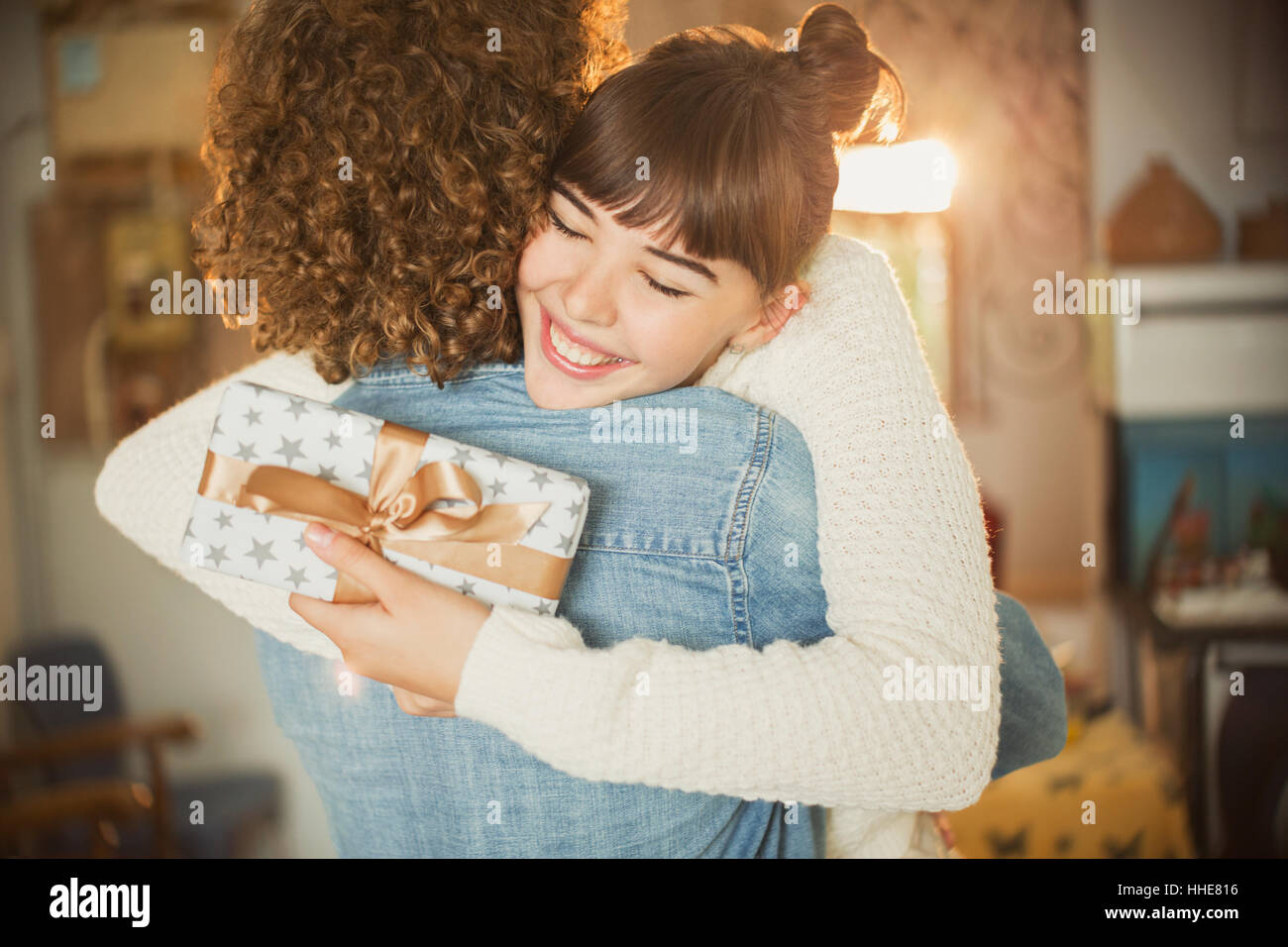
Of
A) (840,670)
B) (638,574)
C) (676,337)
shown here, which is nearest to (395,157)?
(676,337)

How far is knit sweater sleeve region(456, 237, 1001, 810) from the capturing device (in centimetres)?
63

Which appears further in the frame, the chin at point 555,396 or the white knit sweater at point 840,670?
the chin at point 555,396

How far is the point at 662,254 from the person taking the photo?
77 centimetres

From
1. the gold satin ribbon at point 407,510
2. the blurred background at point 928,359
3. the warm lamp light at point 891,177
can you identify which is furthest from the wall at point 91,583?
the gold satin ribbon at point 407,510

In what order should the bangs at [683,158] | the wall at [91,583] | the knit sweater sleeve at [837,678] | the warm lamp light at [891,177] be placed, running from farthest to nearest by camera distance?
1. the wall at [91,583]
2. the warm lamp light at [891,177]
3. the bangs at [683,158]
4. the knit sweater sleeve at [837,678]

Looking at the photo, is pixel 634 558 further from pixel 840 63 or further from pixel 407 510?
pixel 840 63

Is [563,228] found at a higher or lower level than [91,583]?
higher

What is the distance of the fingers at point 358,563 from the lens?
67 centimetres

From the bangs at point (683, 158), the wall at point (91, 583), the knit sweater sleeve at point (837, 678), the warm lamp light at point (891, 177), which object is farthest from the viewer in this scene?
the wall at point (91, 583)

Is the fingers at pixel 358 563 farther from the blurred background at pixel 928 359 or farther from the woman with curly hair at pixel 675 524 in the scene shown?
the blurred background at pixel 928 359

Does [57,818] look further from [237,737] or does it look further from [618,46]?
[618,46]

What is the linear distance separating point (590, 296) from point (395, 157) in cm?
18

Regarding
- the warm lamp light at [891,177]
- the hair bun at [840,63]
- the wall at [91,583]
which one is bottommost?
the wall at [91,583]

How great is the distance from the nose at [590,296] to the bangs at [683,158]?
0.05 m
